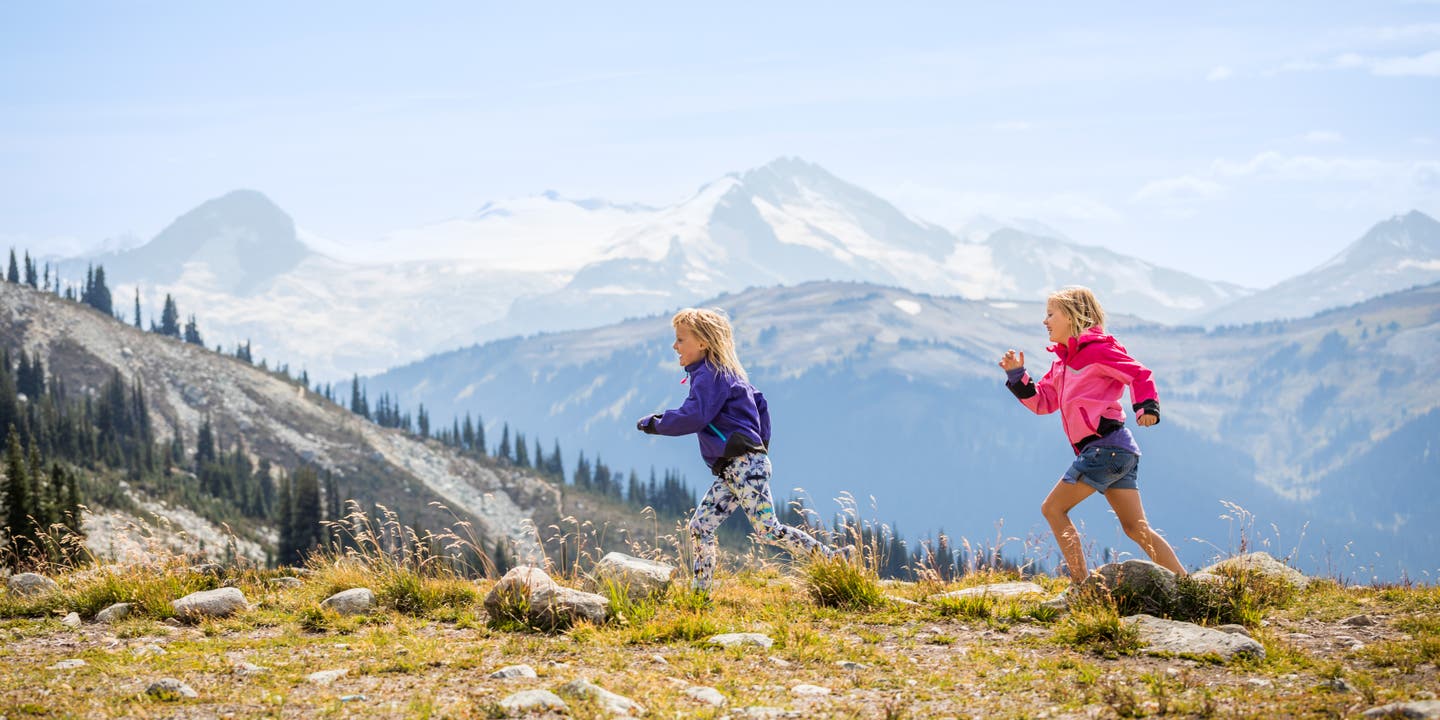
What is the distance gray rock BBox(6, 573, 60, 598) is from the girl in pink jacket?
11759 mm

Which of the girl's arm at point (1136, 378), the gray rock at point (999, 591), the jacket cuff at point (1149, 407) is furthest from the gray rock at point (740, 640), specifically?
the jacket cuff at point (1149, 407)

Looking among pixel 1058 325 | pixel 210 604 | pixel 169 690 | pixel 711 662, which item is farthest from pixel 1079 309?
pixel 210 604

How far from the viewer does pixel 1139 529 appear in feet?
34.0

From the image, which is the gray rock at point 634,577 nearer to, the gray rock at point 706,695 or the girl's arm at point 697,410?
the girl's arm at point 697,410

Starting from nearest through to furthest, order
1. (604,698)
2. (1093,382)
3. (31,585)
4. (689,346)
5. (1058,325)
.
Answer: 1. (604,698)
2. (1093,382)
3. (1058,325)
4. (689,346)
5. (31,585)

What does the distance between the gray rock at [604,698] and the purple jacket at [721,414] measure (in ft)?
10.6

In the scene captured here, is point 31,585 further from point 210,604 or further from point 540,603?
point 540,603

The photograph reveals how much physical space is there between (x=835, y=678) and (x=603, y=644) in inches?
93.5

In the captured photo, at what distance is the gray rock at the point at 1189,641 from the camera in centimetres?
851

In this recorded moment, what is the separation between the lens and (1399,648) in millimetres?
8227

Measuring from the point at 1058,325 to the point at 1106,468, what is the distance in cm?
158

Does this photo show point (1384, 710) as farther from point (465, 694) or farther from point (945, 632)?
point (465, 694)

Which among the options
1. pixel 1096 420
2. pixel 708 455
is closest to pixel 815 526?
pixel 708 455

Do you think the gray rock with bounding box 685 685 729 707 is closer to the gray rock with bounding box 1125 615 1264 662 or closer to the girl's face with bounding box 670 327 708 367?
the girl's face with bounding box 670 327 708 367
